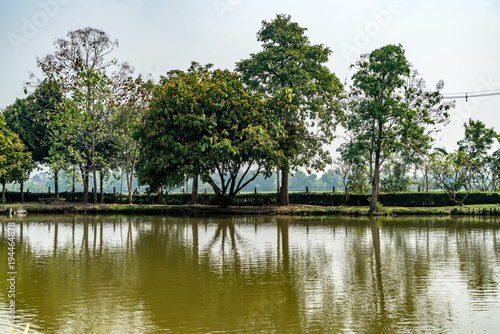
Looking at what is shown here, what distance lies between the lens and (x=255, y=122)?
29422 mm

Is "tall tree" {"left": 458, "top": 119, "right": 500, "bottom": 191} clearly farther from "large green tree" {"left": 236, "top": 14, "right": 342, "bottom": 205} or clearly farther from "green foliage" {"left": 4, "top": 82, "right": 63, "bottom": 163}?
"green foliage" {"left": 4, "top": 82, "right": 63, "bottom": 163}

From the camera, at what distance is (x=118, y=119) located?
36469 millimetres

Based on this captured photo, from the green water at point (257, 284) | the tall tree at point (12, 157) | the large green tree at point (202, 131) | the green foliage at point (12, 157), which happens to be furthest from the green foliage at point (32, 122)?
the green water at point (257, 284)

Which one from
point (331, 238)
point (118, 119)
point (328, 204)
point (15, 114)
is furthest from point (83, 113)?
point (331, 238)

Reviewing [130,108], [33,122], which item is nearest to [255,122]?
[130,108]

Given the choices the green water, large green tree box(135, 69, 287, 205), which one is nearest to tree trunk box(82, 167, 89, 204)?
large green tree box(135, 69, 287, 205)

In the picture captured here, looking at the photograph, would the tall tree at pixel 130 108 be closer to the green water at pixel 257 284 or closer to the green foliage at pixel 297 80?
the green foliage at pixel 297 80

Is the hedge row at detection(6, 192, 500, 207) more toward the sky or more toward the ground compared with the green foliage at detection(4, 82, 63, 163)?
more toward the ground

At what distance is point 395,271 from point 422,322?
153 inches

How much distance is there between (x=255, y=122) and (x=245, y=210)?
5.88 m

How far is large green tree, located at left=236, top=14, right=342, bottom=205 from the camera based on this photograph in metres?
31.2

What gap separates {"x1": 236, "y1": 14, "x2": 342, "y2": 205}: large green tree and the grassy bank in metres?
3.01

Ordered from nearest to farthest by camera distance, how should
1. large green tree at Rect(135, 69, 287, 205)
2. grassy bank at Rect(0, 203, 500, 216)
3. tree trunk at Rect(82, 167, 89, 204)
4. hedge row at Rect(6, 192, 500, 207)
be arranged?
large green tree at Rect(135, 69, 287, 205), grassy bank at Rect(0, 203, 500, 216), hedge row at Rect(6, 192, 500, 207), tree trunk at Rect(82, 167, 89, 204)

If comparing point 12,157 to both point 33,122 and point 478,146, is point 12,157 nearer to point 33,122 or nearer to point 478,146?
point 33,122
